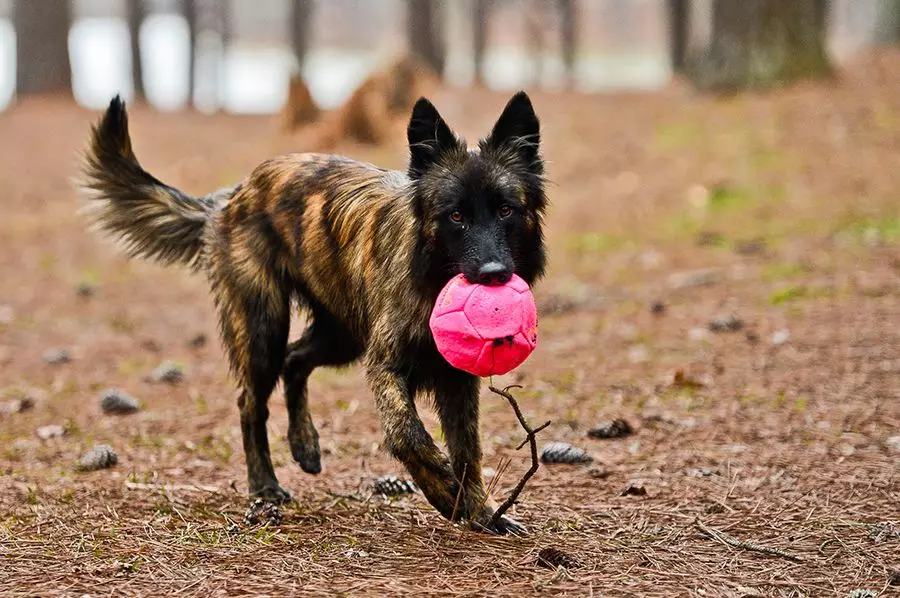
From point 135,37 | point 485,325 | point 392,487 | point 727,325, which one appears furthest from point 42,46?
point 485,325

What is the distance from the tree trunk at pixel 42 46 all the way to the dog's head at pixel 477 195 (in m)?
22.4

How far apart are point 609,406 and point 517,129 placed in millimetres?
3045

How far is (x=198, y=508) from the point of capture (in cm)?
554

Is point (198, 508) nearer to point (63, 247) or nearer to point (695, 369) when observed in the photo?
point (695, 369)

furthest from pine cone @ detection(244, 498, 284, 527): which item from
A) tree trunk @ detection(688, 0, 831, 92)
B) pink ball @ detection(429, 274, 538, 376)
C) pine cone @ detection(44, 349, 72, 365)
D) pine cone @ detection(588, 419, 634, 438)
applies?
tree trunk @ detection(688, 0, 831, 92)

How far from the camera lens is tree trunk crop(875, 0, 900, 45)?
74.0ft

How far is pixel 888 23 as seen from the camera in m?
23.1

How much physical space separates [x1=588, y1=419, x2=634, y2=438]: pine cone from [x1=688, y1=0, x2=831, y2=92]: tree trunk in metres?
11.0

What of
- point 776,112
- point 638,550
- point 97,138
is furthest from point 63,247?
A: point 638,550

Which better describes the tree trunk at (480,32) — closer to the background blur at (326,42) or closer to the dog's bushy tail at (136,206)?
the background blur at (326,42)

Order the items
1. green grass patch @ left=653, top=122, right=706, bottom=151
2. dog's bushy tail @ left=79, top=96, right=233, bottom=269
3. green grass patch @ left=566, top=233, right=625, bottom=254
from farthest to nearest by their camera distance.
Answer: green grass patch @ left=653, top=122, right=706, bottom=151
green grass patch @ left=566, top=233, right=625, bottom=254
dog's bushy tail @ left=79, top=96, right=233, bottom=269

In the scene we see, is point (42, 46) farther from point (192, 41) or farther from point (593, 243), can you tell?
point (593, 243)

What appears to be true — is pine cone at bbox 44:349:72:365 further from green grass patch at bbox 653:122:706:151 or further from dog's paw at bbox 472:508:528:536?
green grass patch at bbox 653:122:706:151

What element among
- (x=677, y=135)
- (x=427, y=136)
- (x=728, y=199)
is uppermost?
(x=427, y=136)
